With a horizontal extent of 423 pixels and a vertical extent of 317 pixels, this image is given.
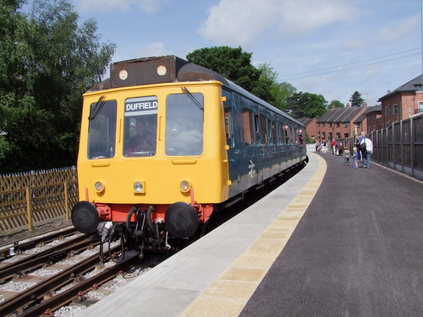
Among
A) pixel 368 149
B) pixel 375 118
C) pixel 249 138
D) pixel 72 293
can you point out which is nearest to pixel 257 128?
pixel 249 138

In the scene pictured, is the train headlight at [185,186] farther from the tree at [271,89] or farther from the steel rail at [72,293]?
the tree at [271,89]

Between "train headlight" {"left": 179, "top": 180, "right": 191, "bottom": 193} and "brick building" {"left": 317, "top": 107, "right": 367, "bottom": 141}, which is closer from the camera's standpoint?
"train headlight" {"left": 179, "top": 180, "right": 191, "bottom": 193}

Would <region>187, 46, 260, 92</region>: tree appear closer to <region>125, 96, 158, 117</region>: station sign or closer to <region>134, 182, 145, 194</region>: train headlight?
<region>125, 96, 158, 117</region>: station sign

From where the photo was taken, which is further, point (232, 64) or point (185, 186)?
point (232, 64)

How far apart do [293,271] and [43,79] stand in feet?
53.1

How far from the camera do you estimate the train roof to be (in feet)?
21.4

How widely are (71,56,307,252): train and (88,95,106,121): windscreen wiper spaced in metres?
0.02

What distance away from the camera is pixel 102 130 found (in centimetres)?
696

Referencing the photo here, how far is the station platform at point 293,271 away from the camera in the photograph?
3.77 meters

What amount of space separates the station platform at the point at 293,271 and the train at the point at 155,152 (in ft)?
2.46

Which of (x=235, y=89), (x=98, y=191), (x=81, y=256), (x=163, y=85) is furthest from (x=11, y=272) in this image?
(x=235, y=89)

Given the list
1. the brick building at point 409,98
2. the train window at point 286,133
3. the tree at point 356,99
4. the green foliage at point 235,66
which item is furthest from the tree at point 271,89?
the tree at point 356,99

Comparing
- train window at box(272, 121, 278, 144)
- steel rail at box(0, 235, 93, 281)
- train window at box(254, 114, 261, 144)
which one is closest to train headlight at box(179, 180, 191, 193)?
steel rail at box(0, 235, 93, 281)

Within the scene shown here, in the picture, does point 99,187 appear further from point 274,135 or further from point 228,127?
point 274,135
